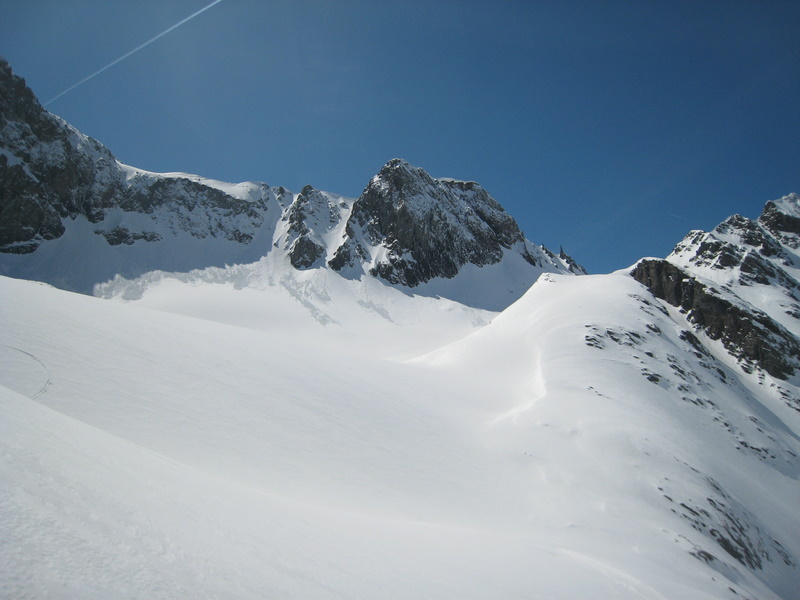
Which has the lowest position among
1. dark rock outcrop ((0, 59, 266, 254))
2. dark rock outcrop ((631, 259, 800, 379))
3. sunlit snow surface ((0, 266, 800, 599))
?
sunlit snow surface ((0, 266, 800, 599))

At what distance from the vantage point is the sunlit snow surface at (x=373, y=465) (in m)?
3.25

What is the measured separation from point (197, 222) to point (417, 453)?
9062 centimetres

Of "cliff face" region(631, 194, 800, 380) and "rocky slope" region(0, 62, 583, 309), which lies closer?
"cliff face" region(631, 194, 800, 380)

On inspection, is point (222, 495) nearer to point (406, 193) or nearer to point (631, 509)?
point (631, 509)

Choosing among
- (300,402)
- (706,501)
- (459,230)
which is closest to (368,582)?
(300,402)

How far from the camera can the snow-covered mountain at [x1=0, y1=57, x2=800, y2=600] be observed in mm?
3379

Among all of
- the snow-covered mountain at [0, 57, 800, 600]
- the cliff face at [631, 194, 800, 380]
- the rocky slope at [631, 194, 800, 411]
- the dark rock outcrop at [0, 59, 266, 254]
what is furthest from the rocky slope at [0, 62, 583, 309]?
the snow-covered mountain at [0, 57, 800, 600]

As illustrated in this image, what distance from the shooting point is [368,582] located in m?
4.18

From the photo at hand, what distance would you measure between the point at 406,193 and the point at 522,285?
3204cm

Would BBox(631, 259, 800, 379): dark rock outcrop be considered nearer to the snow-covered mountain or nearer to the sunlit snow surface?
the snow-covered mountain

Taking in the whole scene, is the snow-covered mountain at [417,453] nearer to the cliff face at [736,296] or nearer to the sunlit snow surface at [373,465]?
the sunlit snow surface at [373,465]

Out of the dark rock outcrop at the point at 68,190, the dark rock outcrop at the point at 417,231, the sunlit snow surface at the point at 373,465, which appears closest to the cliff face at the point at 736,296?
the sunlit snow surface at the point at 373,465

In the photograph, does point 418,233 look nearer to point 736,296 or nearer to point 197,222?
point 197,222

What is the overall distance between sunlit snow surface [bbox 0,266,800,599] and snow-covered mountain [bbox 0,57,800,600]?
0.05m
